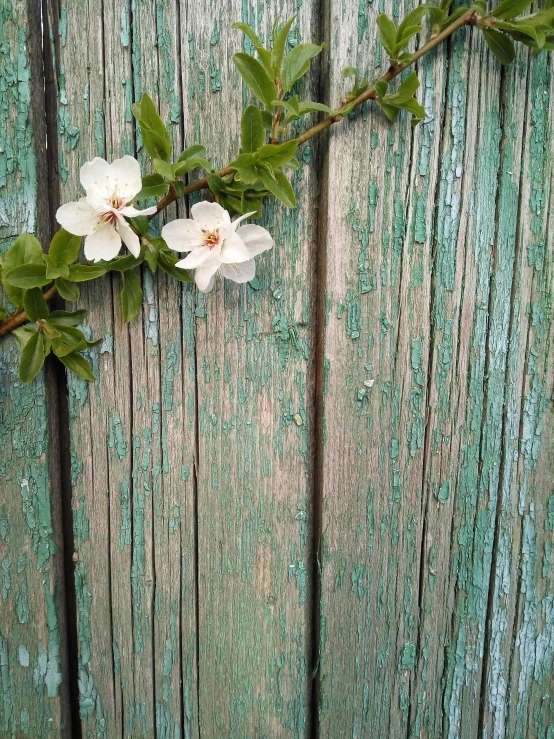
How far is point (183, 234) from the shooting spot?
784 millimetres

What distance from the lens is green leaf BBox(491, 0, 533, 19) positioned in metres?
0.77

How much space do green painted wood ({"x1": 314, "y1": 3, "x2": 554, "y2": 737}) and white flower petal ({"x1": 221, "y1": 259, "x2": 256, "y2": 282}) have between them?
14cm

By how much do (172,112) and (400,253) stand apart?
16.1 inches

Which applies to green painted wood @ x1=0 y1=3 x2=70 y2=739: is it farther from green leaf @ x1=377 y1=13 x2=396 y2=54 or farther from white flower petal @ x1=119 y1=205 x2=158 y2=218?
green leaf @ x1=377 y1=13 x2=396 y2=54

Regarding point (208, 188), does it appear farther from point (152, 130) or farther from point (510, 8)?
point (510, 8)

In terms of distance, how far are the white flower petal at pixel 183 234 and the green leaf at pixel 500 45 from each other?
51 centimetres

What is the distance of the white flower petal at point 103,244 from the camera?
0.77 metres

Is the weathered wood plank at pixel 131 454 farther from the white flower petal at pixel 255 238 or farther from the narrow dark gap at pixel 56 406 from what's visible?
the white flower petal at pixel 255 238

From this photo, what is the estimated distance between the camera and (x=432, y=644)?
0.91 meters

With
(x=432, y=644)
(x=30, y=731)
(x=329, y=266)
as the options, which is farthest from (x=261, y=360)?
(x=30, y=731)

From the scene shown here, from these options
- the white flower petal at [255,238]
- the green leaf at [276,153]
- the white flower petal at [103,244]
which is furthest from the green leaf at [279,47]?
the white flower petal at [103,244]

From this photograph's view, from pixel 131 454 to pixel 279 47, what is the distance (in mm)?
645

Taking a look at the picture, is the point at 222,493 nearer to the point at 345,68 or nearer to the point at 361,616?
the point at 361,616

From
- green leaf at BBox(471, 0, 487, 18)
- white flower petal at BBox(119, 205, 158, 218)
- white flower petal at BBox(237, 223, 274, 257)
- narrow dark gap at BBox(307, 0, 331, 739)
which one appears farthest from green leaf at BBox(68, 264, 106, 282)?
green leaf at BBox(471, 0, 487, 18)
